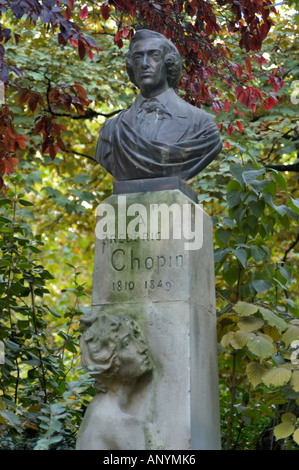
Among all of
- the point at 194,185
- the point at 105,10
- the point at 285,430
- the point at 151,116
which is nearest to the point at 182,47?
the point at 105,10

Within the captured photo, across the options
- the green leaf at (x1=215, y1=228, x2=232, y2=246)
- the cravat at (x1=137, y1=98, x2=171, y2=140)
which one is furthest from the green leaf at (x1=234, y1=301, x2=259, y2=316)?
the cravat at (x1=137, y1=98, x2=171, y2=140)

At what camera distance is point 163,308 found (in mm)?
5031

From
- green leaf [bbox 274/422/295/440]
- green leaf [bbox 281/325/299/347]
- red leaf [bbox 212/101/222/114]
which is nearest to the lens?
green leaf [bbox 274/422/295/440]

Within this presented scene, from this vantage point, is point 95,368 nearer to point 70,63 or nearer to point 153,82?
point 153,82

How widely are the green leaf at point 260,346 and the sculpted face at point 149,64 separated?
204cm

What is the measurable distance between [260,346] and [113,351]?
52.1 inches

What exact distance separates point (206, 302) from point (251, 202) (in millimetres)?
1606

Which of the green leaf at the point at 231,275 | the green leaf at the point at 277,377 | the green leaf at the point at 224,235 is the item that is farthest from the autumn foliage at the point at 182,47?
the green leaf at the point at 277,377

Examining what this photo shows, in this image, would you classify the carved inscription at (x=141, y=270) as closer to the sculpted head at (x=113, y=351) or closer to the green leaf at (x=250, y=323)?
the sculpted head at (x=113, y=351)

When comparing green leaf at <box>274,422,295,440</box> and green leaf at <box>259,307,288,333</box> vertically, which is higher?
green leaf at <box>259,307,288,333</box>

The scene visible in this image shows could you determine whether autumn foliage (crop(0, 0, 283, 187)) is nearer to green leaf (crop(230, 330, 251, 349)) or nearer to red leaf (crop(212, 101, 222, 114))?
red leaf (crop(212, 101, 222, 114))

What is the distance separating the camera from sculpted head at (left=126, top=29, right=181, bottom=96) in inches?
225

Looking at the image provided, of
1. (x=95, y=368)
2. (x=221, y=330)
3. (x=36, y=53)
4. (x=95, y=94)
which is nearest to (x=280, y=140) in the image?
(x=95, y=94)

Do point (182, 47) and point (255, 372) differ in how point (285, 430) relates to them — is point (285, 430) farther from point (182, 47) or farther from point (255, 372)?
point (182, 47)
